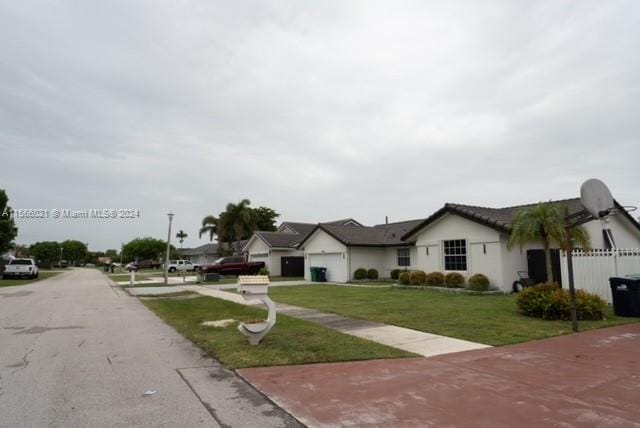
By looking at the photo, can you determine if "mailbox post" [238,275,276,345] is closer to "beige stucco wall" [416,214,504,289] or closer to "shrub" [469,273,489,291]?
"shrub" [469,273,489,291]

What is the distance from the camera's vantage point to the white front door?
27.9 meters

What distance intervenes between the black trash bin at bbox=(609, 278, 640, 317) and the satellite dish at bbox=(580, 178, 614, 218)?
2.33m

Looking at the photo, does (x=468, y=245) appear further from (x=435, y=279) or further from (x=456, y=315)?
(x=456, y=315)

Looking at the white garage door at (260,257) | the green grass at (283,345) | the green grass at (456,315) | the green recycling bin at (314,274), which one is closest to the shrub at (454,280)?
the green grass at (456,315)

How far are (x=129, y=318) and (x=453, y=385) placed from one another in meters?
10.0

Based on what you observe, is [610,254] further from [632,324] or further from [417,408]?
[417,408]

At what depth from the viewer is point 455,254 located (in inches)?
790

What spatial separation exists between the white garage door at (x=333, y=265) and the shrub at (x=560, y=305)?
55.0ft

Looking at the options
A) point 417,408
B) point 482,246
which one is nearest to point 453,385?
point 417,408

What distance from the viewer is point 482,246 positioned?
61.0ft

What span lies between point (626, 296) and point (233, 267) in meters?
28.2

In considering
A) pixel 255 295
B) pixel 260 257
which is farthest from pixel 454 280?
pixel 260 257

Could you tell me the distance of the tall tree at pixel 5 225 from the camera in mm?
37781

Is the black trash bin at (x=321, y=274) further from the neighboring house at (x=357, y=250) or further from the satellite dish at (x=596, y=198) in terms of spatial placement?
the satellite dish at (x=596, y=198)
